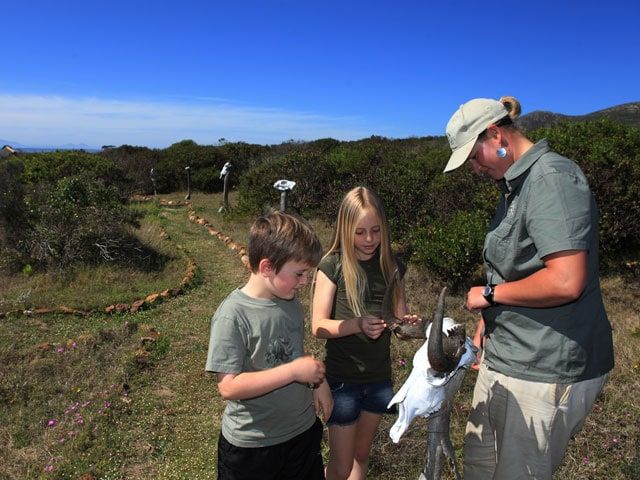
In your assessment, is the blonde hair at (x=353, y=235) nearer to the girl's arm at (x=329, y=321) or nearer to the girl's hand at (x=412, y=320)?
the girl's arm at (x=329, y=321)

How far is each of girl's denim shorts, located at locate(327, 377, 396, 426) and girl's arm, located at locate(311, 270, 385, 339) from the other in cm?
32

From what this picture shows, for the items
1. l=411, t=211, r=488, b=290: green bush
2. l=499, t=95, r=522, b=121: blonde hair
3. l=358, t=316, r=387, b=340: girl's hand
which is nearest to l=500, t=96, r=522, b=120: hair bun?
l=499, t=95, r=522, b=121: blonde hair

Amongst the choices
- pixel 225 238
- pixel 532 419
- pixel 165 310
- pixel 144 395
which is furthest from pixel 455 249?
pixel 225 238

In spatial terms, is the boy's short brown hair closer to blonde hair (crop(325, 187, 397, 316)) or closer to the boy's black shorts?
blonde hair (crop(325, 187, 397, 316))

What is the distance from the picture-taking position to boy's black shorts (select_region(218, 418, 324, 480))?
1.90m

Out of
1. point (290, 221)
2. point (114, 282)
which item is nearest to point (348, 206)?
point (290, 221)

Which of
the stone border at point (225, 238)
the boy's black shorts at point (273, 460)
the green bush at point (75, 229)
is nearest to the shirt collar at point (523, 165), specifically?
the boy's black shorts at point (273, 460)

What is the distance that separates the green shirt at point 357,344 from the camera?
2.32 metres

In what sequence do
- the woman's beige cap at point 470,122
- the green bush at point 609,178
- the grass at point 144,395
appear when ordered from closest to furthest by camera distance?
the woman's beige cap at point 470,122
the grass at point 144,395
the green bush at point 609,178

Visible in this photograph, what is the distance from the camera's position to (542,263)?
173 centimetres

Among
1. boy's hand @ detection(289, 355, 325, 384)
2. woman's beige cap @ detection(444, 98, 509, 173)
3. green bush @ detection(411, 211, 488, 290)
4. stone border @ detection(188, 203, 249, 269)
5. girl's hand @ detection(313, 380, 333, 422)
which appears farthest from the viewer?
stone border @ detection(188, 203, 249, 269)

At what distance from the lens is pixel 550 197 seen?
5.41ft

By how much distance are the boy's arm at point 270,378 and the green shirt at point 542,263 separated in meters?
0.80

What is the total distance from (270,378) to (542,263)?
1.09 metres
